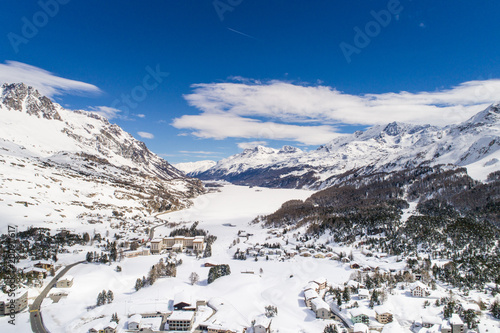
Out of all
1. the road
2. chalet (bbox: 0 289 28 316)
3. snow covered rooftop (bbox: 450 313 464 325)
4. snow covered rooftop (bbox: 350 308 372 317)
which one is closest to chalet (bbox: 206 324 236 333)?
snow covered rooftop (bbox: 350 308 372 317)

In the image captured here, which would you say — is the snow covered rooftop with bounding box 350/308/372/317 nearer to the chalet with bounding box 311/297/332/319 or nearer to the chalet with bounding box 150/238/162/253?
the chalet with bounding box 311/297/332/319

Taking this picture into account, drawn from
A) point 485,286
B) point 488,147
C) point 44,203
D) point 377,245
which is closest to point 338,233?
point 377,245

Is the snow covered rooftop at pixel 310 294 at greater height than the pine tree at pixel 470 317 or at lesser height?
greater

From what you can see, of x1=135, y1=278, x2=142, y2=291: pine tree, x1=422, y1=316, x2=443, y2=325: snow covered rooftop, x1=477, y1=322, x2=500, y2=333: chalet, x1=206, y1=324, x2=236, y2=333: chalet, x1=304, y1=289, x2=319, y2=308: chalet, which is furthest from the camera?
x1=135, y1=278, x2=142, y2=291: pine tree

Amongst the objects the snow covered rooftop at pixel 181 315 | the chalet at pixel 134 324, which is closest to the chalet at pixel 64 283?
the chalet at pixel 134 324

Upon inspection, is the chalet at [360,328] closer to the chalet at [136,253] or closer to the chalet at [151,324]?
the chalet at [151,324]

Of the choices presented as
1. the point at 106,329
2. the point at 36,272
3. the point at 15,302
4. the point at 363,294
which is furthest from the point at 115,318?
the point at 363,294

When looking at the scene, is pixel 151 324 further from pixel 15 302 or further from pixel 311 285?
pixel 311 285

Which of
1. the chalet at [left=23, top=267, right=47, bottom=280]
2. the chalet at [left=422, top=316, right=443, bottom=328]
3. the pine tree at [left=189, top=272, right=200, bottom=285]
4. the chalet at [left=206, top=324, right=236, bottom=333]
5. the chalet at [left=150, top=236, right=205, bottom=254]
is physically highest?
the chalet at [left=150, top=236, right=205, bottom=254]

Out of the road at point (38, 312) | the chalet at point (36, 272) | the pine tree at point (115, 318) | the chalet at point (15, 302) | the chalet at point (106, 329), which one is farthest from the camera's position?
the chalet at point (36, 272)

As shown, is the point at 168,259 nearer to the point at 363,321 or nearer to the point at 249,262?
the point at 249,262
